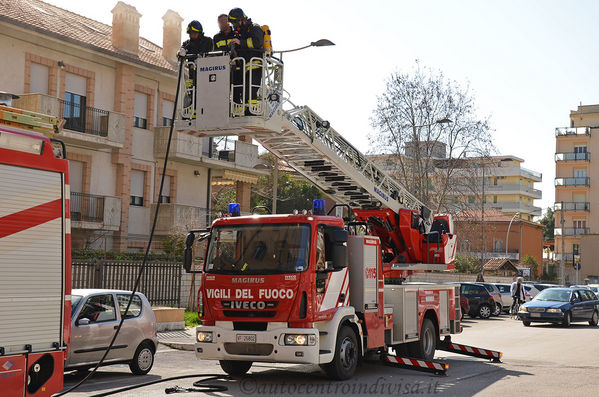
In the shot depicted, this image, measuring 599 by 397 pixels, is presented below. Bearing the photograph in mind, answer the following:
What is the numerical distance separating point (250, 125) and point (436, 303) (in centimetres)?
561

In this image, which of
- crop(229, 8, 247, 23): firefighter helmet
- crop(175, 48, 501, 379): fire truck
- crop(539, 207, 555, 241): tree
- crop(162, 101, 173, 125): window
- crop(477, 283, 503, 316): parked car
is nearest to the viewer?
crop(175, 48, 501, 379): fire truck

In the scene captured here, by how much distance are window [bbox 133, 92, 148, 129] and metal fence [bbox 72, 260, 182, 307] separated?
11154 mm

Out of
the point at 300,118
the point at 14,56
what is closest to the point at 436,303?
the point at 300,118

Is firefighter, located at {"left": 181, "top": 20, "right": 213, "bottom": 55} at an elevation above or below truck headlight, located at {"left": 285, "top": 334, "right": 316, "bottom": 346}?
above

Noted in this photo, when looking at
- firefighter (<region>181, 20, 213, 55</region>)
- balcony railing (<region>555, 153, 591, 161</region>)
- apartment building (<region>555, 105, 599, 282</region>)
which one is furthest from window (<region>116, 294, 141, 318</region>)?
balcony railing (<region>555, 153, 591, 161</region>)

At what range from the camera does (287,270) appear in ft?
38.0

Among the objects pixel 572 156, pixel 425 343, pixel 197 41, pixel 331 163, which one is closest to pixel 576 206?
pixel 572 156

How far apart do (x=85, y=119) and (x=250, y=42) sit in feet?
63.8

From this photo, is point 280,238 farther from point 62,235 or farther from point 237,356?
point 62,235

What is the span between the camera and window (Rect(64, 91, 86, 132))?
29.8 metres

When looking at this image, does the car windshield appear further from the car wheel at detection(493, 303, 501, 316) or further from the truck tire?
the truck tire

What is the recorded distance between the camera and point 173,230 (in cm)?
3347

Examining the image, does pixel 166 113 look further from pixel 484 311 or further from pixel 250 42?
pixel 250 42

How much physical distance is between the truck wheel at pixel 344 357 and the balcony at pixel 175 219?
70.7 feet
